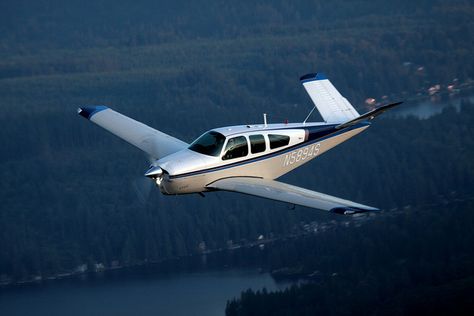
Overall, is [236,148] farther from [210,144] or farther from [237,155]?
[210,144]

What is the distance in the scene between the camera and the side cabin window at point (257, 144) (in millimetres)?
57406

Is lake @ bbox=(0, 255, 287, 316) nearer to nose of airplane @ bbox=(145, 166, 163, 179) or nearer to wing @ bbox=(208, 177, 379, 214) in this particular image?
wing @ bbox=(208, 177, 379, 214)

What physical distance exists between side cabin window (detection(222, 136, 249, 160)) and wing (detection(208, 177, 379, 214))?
1.06 metres

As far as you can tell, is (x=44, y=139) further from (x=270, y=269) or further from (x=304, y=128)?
(x=304, y=128)

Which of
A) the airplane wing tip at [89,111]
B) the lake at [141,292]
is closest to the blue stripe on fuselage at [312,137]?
the airplane wing tip at [89,111]

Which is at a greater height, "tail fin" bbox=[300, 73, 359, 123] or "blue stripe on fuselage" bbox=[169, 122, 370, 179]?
"tail fin" bbox=[300, 73, 359, 123]

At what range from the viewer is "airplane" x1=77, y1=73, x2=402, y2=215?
2180 inches

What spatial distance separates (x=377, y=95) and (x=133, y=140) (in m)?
120

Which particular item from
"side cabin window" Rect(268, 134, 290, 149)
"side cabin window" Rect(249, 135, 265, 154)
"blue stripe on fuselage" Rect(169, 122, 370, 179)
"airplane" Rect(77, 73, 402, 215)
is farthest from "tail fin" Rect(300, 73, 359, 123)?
"side cabin window" Rect(249, 135, 265, 154)

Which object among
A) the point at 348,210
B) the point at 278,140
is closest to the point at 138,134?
the point at 278,140

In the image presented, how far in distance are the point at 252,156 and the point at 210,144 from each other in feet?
7.25

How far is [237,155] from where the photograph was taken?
57.0 metres

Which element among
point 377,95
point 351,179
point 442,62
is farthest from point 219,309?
point 442,62

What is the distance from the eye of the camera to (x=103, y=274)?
126 metres
